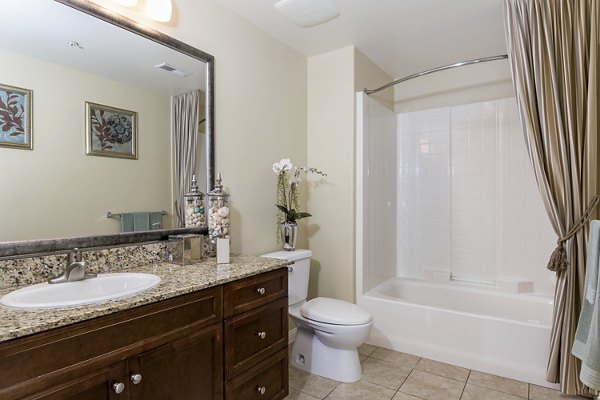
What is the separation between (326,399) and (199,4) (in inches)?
95.2

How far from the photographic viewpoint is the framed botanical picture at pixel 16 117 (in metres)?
1.29

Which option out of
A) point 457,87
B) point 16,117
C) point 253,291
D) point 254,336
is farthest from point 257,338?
point 457,87

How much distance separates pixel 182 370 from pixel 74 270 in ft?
1.89

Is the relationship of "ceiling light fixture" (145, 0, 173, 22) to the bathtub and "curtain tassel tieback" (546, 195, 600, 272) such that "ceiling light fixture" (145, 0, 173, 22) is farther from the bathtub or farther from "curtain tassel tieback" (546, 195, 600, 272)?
"curtain tassel tieback" (546, 195, 600, 272)

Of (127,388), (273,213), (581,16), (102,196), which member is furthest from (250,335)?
(581,16)

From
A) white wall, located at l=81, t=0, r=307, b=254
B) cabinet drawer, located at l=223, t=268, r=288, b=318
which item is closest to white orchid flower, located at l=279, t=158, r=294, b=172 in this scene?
white wall, located at l=81, t=0, r=307, b=254

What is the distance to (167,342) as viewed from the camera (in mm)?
1238

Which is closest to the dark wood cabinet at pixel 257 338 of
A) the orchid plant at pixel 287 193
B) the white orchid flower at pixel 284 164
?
the orchid plant at pixel 287 193

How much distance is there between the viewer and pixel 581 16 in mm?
1864

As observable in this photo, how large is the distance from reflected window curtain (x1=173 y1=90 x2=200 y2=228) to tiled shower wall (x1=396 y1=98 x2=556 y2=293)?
7.14 feet

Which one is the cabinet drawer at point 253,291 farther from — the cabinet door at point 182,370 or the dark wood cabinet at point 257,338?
the cabinet door at point 182,370

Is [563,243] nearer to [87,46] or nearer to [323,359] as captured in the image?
[323,359]

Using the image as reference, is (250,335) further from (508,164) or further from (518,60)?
(508,164)

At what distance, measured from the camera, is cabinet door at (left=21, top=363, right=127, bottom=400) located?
3.12 feet
